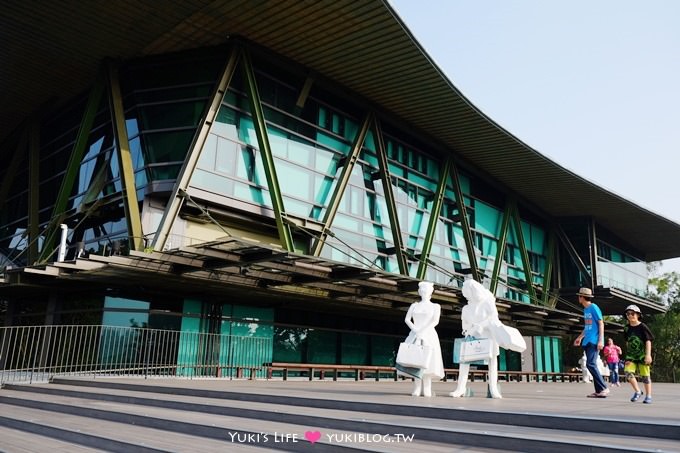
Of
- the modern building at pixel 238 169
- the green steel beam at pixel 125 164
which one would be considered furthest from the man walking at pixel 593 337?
the green steel beam at pixel 125 164

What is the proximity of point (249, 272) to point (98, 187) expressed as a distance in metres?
6.99

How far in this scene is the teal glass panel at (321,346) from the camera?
69.5 feet

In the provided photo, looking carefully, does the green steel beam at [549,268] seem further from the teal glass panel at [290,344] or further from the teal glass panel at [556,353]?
the teal glass panel at [290,344]

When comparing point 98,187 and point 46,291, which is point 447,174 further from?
point 46,291

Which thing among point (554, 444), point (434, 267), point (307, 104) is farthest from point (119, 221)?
point (554, 444)

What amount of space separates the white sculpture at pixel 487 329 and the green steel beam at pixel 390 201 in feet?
41.9

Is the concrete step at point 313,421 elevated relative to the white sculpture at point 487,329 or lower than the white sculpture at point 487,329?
lower

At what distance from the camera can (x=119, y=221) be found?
60.4 feet

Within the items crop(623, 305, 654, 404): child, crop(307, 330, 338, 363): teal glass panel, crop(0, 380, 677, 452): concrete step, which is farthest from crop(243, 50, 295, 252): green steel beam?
crop(623, 305, 654, 404): child

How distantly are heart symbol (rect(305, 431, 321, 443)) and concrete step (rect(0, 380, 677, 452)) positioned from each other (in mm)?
80

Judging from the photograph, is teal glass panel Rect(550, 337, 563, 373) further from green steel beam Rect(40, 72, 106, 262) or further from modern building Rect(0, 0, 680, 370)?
green steel beam Rect(40, 72, 106, 262)

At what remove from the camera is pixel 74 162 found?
2017cm

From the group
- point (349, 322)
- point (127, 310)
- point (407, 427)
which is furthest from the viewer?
point (349, 322)

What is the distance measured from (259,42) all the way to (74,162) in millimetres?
7985
